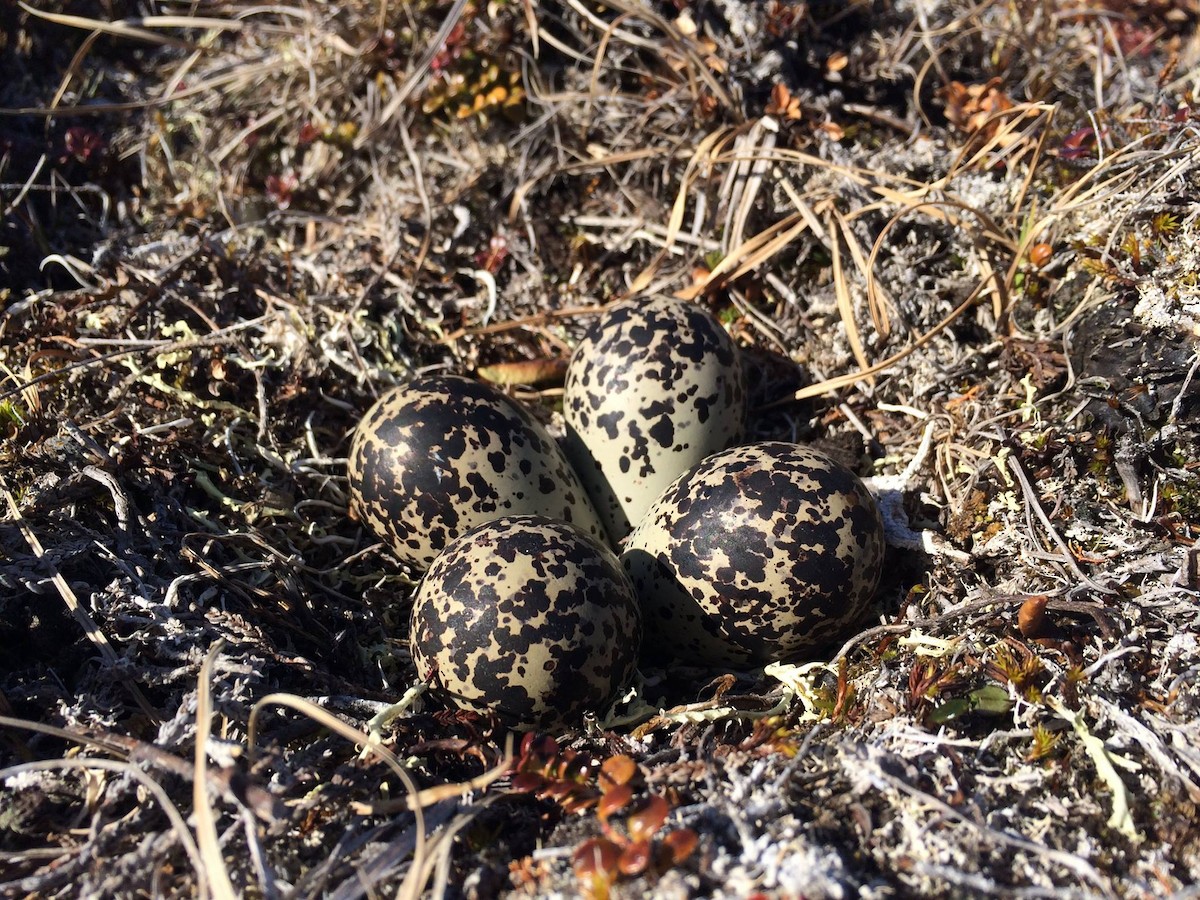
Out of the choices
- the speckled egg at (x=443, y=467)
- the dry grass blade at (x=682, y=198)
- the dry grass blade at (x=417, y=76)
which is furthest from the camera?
the dry grass blade at (x=417, y=76)

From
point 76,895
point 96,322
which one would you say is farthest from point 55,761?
point 96,322

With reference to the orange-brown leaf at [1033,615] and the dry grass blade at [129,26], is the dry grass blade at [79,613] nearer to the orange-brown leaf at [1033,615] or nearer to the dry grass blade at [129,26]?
the orange-brown leaf at [1033,615]

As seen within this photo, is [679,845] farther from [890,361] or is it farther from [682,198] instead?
[682,198]

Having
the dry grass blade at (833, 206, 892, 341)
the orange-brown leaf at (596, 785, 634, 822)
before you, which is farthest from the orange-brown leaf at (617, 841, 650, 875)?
the dry grass blade at (833, 206, 892, 341)

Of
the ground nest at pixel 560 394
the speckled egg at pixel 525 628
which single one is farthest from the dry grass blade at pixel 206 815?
the speckled egg at pixel 525 628

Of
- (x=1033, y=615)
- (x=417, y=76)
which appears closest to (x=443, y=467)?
(x=1033, y=615)
